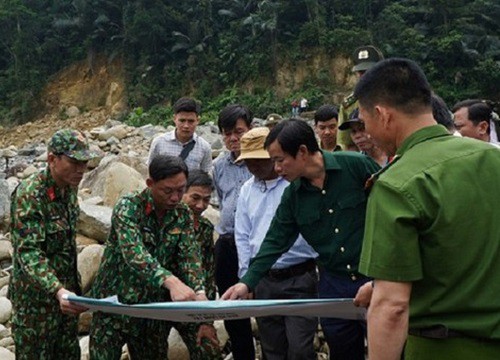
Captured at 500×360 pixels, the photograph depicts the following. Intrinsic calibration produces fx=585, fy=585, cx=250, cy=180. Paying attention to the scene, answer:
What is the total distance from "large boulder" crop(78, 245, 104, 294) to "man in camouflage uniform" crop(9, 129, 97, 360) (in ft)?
6.74

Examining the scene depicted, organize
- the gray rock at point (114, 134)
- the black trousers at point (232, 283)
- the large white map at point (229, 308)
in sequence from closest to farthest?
the large white map at point (229, 308) → the black trousers at point (232, 283) → the gray rock at point (114, 134)

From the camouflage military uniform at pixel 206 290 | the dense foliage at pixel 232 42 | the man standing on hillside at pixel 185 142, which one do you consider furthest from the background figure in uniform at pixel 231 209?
the dense foliage at pixel 232 42

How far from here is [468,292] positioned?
179cm

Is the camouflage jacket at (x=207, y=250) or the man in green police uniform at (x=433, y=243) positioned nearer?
→ the man in green police uniform at (x=433, y=243)

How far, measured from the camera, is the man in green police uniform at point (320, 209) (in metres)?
3.03

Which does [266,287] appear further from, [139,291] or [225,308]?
[225,308]

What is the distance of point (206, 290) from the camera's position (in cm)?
389

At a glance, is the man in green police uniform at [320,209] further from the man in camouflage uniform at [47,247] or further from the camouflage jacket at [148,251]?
the man in camouflage uniform at [47,247]

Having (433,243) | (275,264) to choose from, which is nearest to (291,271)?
(275,264)

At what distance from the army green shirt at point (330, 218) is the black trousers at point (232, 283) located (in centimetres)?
105

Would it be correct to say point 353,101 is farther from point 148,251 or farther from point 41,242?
point 41,242

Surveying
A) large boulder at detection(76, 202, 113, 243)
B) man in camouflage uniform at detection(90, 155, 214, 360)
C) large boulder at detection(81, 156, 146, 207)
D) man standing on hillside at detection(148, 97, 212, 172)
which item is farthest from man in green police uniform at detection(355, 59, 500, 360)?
large boulder at detection(81, 156, 146, 207)

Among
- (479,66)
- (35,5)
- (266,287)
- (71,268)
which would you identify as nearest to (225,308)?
(266,287)

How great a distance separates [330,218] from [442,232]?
1.32 metres
